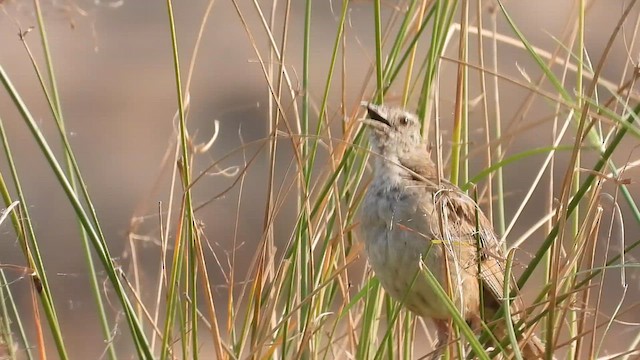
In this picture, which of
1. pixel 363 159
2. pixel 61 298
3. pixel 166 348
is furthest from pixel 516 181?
pixel 166 348

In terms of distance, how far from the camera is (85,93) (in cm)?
1006

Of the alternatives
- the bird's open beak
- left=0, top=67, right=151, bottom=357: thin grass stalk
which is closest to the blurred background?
the bird's open beak

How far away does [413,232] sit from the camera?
2951 mm

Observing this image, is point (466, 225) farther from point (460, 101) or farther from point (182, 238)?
point (182, 238)

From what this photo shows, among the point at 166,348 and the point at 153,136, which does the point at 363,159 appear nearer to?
the point at 166,348

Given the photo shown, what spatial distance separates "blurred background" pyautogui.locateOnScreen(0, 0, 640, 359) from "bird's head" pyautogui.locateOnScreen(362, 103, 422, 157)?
100 inches

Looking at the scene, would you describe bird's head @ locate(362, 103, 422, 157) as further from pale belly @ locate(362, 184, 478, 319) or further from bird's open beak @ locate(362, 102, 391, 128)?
pale belly @ locate(362, 184, 478, 319)

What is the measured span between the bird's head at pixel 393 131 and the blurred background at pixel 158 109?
2.55 metres

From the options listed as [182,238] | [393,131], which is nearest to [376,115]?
[393,131]

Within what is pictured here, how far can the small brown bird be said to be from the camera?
9.86ft

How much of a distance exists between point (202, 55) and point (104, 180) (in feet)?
7.71

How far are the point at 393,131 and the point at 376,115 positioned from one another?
10 cm

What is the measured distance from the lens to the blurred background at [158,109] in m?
7.27

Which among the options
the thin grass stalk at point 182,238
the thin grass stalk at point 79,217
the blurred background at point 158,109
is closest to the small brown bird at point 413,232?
the thin grass stalk at point 182,238
